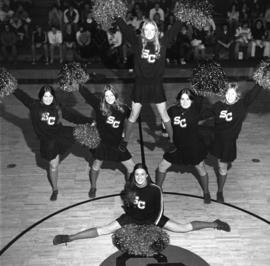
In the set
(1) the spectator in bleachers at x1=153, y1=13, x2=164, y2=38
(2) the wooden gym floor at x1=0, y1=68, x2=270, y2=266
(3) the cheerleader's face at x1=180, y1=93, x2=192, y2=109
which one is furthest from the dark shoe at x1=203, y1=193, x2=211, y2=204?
(1) the spectator in bleachers at x1=153, y1=13, x2=164, y2=38

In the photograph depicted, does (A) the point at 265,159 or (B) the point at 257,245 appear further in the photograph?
(A) the point at 265,159

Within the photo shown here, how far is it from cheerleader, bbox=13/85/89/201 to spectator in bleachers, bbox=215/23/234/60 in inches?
246

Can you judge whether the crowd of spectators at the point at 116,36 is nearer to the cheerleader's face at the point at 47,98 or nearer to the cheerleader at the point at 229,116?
the cheerleader's face at the point at 47,98

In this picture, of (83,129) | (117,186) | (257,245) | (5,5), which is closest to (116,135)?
(83,129)

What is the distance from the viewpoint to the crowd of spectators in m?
10.4

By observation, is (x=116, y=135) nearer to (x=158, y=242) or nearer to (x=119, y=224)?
(x=119, y=224)

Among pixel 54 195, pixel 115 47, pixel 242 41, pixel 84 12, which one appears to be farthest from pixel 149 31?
pixel 84 12

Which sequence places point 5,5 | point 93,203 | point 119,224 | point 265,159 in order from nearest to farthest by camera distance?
point 119,224 < point 93,203 < point 265,159 < point 5,5

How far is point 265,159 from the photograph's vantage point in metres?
6.27

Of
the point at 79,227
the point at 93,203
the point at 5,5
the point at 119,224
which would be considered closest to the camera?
the point at 119,224

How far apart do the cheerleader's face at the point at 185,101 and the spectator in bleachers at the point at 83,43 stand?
5.92 meters

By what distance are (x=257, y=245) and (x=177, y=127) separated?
139cm

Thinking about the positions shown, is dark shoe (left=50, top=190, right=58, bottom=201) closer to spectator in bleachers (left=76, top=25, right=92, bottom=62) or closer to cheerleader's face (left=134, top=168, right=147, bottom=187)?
cheerleader's face (left=134, top=168, right=147, bottom=187)

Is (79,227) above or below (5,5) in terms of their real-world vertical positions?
below
